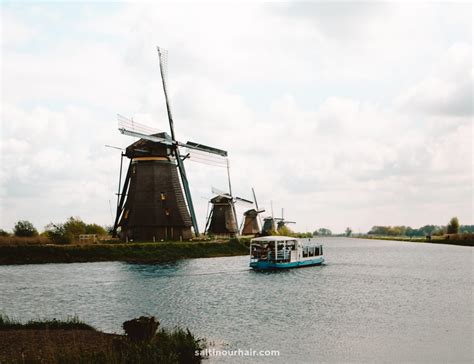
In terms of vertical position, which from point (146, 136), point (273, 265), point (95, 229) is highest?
point (146, 136)

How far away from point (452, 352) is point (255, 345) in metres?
7.54

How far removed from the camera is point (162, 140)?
69.2 meters

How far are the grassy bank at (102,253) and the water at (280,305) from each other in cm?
488

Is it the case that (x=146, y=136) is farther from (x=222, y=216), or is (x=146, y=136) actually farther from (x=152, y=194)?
(x=222, y=216)

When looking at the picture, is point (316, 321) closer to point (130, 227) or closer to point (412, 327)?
point (412, 327)

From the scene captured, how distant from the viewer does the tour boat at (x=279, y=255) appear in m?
55.6

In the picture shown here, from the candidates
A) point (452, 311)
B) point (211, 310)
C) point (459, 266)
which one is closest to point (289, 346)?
point (211, 310)

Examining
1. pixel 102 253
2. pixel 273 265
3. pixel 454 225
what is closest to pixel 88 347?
pixel 273 265

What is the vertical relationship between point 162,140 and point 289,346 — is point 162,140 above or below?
above

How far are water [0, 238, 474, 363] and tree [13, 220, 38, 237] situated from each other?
62.7 ft

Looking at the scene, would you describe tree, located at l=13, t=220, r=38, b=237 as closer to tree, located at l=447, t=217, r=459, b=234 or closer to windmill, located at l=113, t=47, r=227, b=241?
windmill, located at l=113, t=47, r=227, b=241

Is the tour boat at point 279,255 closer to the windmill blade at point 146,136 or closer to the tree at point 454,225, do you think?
the windmill blade at point 146,136

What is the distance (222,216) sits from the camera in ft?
358

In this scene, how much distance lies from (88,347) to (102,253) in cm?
4669
